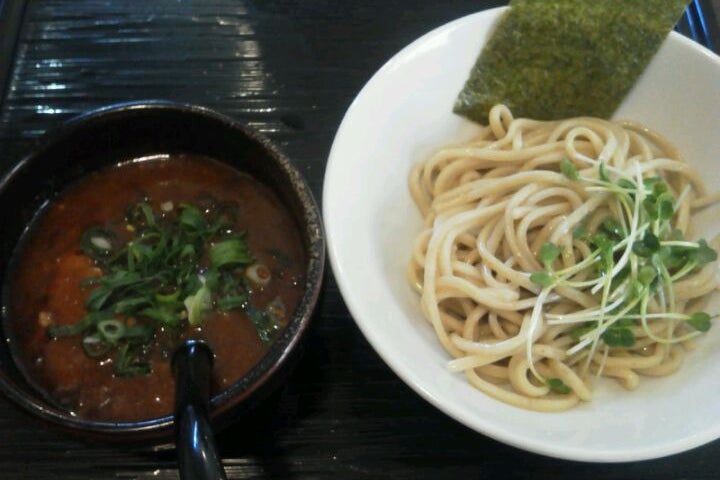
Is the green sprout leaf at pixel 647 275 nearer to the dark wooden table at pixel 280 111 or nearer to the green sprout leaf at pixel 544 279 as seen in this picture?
the green sprout leaf at pixel 544 279

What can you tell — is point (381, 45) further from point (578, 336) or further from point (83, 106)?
point (578, 336)

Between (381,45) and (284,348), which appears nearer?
(284,348)

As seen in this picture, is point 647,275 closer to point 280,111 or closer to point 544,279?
point 544,279

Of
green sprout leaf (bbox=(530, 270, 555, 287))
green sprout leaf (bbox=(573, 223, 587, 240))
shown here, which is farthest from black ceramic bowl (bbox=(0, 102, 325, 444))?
green sprout leaf (bbox=(573, 223, 587, 240))

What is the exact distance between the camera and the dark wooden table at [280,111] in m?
1.27

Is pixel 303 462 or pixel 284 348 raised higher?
pixel 284 348

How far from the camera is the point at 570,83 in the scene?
147 centimetres

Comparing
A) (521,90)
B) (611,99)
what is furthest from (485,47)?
(611,99)

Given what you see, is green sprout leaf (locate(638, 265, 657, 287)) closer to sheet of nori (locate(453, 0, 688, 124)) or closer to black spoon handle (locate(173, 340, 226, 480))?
sheet of nori (locate(453, 0, 688, 124))

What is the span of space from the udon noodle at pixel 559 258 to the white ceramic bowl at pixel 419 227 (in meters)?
0.03

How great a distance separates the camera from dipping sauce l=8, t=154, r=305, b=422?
1.23 m

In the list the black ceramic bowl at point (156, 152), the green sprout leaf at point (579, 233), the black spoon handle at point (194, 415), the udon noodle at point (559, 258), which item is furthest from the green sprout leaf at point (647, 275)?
the black spoon handle at point (194, 415)

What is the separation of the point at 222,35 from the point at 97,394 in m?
1.07

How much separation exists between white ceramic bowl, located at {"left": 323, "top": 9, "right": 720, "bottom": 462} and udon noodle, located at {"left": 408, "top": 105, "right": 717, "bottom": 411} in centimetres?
3
